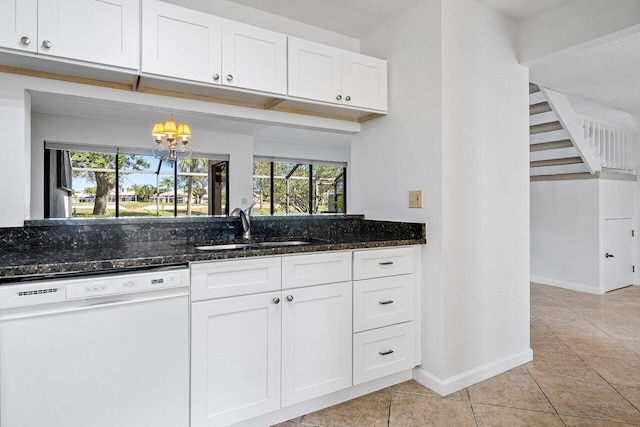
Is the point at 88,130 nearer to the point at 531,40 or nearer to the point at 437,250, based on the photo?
the point at 437,250

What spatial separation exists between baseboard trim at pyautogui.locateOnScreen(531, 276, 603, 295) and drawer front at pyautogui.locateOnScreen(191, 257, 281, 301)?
4516mm

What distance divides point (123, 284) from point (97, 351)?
0.27 metres

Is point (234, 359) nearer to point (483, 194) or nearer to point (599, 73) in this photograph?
point (483, 194)

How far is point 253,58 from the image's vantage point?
203 cm

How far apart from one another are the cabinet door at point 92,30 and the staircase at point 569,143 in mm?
3941

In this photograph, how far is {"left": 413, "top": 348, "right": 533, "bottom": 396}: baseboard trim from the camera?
2180mm

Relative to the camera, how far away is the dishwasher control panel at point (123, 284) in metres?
1.39

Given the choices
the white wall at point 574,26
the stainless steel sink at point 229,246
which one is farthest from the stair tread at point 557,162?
the stainless steel sink at point 229,246

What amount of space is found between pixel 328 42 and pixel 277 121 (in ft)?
2.63

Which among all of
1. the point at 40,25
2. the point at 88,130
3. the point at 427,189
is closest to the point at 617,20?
the point at 427,189

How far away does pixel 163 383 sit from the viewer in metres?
1.55

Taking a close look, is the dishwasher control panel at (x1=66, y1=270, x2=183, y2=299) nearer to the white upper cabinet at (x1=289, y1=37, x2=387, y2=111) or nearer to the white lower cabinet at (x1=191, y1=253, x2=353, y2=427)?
the white lower cabinet at (x1=191, y1=253, x2=353, y2=427)

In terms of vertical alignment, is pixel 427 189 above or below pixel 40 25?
below

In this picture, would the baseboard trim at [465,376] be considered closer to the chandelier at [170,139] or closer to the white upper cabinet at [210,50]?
the white upper cabinet at [210,50]
